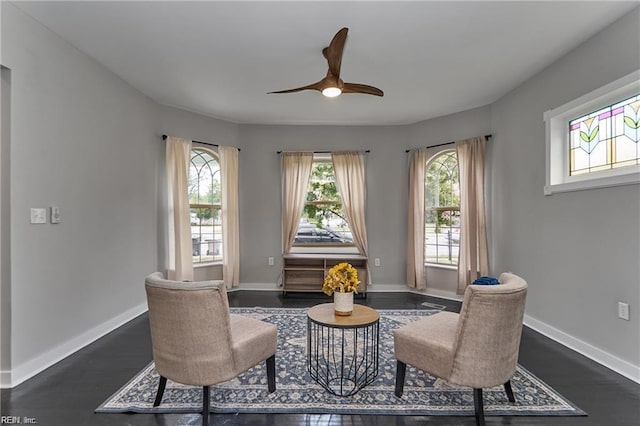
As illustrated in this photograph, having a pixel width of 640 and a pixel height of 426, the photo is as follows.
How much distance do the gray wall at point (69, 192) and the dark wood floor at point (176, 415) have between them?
0.27 m

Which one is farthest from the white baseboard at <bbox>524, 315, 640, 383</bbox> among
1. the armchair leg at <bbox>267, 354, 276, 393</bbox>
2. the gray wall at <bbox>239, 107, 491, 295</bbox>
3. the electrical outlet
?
the armchair leg at <bbox>267, 354, 276, 393</bbox>

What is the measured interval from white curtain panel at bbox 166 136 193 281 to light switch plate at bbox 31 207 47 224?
5.77 ft

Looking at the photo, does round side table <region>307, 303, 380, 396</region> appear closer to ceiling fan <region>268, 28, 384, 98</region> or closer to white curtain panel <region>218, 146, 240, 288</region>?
ceiling fan <region>268, 28, 384, 98</region>

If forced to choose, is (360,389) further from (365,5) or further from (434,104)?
(434,104)

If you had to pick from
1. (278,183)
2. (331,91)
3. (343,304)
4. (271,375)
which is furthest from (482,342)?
(278,183)

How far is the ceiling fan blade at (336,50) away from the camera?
2.04m

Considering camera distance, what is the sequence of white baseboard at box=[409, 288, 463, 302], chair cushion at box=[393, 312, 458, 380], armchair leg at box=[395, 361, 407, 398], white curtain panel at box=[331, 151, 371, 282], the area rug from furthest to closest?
white curtain panel at box=[331, 151, 371, 282] < white baseboard at box=[409, 288, 463, 302] < armchair leg at box=[395, 361, 407, 398] < the area rug < chair cushion at box=[393, 312, 458, 380]

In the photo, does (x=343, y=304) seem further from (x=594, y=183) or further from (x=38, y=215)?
(x=38, y=215)

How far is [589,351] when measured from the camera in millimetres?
2600

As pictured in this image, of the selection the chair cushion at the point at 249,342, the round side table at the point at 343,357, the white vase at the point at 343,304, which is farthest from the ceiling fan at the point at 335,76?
the chair cushion at the point at 249,342

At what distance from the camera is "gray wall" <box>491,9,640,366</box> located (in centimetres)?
234

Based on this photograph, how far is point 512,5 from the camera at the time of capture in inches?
85.3

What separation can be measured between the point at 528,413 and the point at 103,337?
372cm

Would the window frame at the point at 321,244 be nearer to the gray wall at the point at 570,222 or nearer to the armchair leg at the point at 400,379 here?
the gray wall at the point at 570,222
